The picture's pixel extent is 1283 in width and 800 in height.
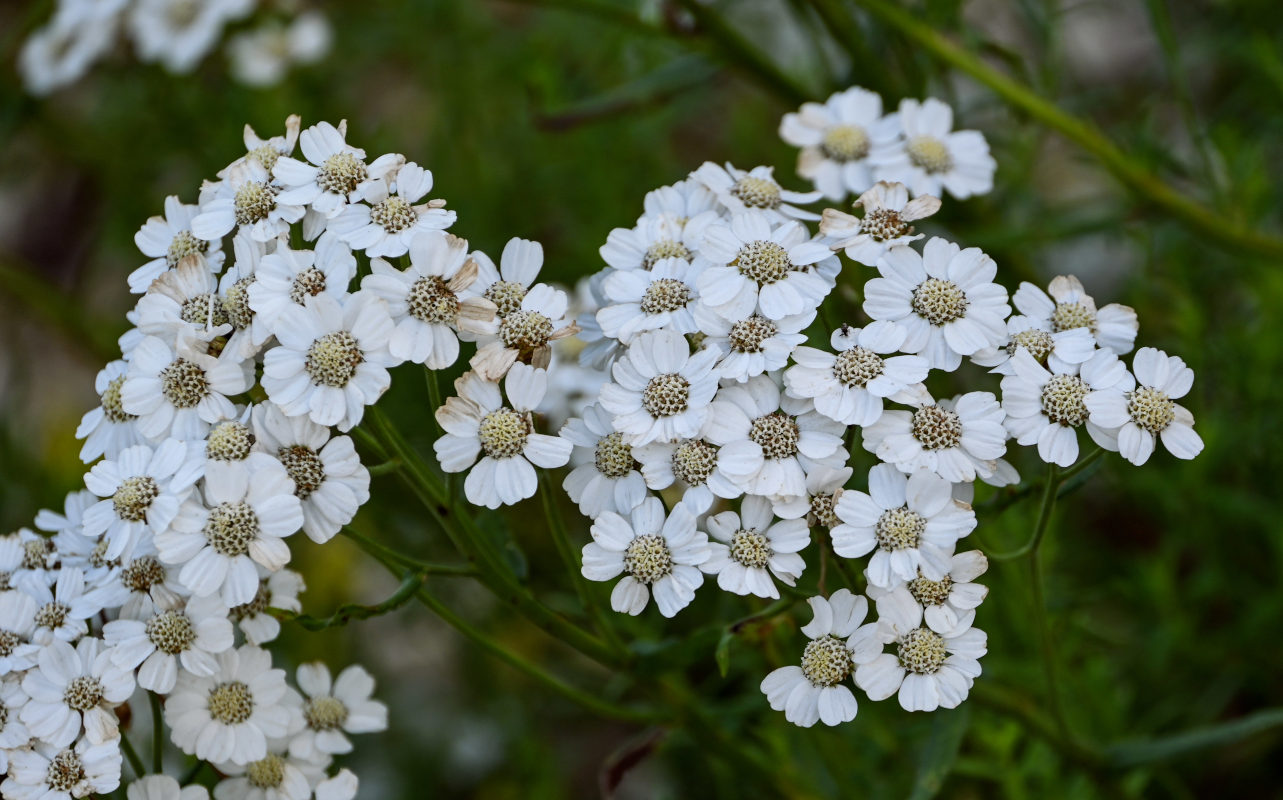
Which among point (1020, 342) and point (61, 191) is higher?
point (1020, 342)

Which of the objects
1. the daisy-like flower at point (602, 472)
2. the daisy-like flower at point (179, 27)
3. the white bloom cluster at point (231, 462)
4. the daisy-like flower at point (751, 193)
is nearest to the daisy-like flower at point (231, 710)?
the white bloom cluster at point (231, 462)

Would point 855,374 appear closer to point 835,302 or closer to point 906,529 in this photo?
point 906,529

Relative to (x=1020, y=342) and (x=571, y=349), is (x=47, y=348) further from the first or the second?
(x=1020, y=342)

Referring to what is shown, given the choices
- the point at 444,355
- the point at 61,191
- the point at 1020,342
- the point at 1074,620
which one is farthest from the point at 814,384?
the point at 61,191

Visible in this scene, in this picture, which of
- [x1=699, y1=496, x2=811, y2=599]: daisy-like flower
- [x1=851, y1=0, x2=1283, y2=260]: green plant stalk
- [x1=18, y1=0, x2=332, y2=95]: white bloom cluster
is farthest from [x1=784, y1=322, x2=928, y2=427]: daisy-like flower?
[x1=18, y1=0, x2=332, y2=95]: white bloom cluster

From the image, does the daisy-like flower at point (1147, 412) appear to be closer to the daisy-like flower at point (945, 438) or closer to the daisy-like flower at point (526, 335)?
the daisy-like flower at point (945, 438)

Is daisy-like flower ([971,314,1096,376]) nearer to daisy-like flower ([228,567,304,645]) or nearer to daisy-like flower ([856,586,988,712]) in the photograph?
daisy-like flower ([856,586,988,712])
